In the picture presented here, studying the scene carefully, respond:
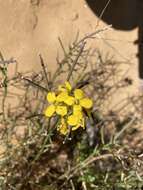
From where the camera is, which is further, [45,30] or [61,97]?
[45,30]

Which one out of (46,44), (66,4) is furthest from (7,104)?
(66,4)

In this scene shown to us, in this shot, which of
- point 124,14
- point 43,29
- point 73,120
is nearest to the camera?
point 73,120

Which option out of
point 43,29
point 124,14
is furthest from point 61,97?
point 124,14

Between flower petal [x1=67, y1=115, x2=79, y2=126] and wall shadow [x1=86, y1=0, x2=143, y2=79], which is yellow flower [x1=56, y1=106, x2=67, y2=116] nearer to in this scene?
flower petal [x1=67, y1=115, x2=79, y2=126]

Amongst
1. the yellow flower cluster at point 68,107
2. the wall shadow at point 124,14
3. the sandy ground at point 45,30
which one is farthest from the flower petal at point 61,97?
the wall shadow at point 124,14

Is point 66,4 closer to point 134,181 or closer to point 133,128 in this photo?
point 133,128

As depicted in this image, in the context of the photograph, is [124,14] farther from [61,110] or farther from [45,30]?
[61,110]

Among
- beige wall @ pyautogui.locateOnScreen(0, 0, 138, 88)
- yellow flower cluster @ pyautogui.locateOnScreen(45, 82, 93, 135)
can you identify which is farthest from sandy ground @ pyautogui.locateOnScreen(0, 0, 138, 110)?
yellow flower cluster @ pyautogui.locateOnScreen(45, 82, 93, 135)
